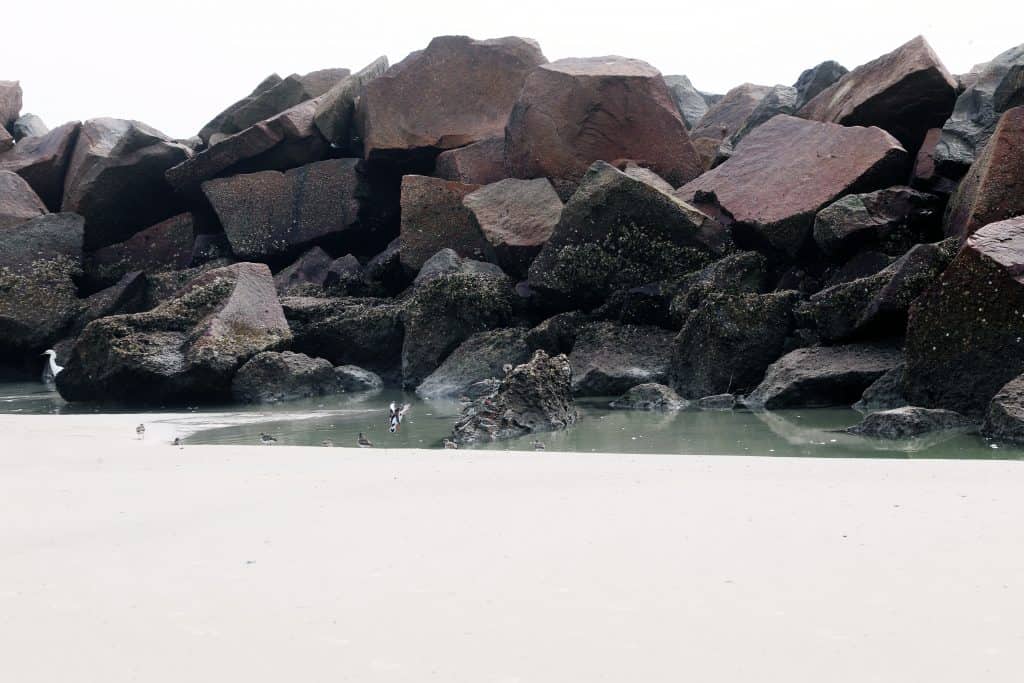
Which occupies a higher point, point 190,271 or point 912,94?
point 912,94

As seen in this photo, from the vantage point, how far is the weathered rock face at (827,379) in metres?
12.8

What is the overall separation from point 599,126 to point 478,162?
346 cm

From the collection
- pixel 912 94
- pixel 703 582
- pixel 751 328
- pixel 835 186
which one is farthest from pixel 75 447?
pixel 912 94

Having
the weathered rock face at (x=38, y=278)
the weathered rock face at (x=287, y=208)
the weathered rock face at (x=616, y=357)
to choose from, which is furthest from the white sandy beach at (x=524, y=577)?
the weathered rock face at (x=287, y=208)

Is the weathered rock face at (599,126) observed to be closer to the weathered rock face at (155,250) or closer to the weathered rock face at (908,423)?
the weathered rock face at (155,250)

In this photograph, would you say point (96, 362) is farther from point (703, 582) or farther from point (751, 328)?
point (703, 582)

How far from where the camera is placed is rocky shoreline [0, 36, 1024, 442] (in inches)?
502

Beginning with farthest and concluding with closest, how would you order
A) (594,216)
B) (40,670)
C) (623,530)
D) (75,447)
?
(594,216) < (75,447) < (623,530) < (40,670)

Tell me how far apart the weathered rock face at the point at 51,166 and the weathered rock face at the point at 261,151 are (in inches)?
184

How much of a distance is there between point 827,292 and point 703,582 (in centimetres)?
1070

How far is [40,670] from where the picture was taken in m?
3.05

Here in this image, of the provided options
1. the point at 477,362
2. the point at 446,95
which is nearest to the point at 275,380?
the point at 477,362

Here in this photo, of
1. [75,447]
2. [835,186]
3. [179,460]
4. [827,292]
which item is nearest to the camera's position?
[179,460]

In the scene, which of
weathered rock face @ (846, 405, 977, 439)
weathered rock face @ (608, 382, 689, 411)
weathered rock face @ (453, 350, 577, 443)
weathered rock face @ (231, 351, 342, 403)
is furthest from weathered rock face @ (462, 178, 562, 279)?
weathered rock face @ (846, 405, 977, 439)
